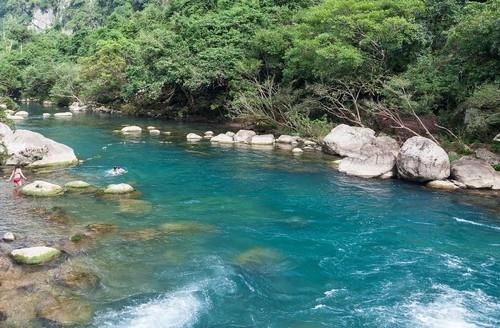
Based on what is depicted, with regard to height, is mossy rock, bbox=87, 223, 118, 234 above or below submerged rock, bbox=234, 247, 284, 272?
above

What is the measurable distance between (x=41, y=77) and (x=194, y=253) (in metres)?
Answer: 65.5

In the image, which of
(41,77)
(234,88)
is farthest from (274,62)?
(41,77)

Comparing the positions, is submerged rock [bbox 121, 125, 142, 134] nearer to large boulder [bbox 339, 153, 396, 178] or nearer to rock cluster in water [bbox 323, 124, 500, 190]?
rock cluster in water [bbox 323, 124, 500, 190]

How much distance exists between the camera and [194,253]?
12.9m

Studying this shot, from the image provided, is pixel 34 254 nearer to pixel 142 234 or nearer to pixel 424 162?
pixel 142 234

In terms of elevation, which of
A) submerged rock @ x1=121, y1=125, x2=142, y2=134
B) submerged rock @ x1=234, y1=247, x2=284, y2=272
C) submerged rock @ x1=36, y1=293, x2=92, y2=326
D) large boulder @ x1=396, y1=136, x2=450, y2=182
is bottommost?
submerged rock @ x1=234, y1=247, x2=284, y2=272

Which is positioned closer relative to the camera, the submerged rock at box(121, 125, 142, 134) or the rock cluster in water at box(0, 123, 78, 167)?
the rock cluster in water at box(0, 123, 78, 167)

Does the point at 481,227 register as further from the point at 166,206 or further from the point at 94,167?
the point at 94,167

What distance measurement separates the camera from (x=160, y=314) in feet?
31.4

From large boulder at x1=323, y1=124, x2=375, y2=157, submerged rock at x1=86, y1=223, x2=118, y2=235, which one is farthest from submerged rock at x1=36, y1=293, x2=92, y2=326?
large boulder at x1=323, y1=124, x2=375, y2=157

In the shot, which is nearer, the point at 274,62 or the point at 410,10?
the point at 410,10

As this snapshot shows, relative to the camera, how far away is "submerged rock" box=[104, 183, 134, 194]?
1823 cm

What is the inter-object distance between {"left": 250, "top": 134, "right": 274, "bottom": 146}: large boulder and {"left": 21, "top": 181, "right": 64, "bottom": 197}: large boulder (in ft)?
51.2

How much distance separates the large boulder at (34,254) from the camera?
11.6 m
